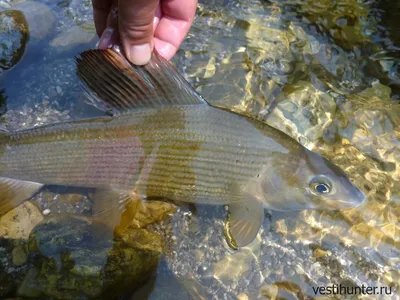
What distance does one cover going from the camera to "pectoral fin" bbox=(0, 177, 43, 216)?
3.67m

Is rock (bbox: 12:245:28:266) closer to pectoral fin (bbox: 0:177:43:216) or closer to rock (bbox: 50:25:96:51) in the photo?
pectoral fin (bbox: 0:177:43:216)

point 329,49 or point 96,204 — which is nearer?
point 96,204

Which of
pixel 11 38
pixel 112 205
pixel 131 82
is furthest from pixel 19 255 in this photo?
pixel 11 38

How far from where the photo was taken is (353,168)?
4.09m

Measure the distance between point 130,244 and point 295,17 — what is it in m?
4.09

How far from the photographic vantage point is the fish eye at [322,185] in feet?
10.8

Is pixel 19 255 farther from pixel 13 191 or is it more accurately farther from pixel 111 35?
pixel 111 35

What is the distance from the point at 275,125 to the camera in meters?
4.36

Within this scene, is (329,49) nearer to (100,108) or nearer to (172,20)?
(172,20)

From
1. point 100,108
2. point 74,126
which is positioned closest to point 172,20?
point 100,108

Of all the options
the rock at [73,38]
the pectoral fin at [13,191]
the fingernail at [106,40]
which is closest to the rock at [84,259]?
the pectoral fin at [13,191]

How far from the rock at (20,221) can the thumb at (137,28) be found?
1835mm

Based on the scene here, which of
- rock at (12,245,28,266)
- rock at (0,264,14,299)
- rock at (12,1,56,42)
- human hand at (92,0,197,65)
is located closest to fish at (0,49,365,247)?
human hand at (92,0,197,65)

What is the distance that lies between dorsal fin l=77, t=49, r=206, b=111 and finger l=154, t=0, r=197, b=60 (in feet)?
2.47
